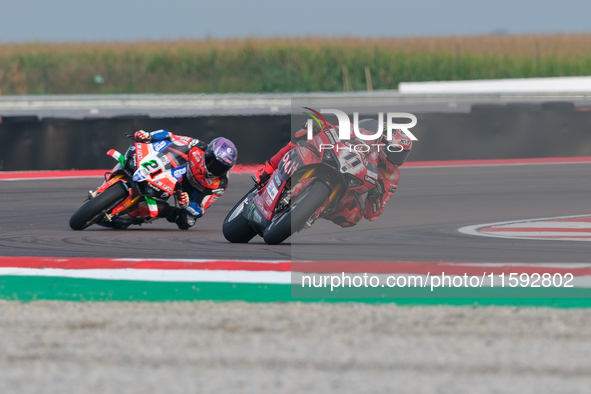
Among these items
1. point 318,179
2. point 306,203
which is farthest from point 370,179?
point 306,203

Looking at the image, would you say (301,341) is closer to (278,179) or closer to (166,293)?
(166,293)

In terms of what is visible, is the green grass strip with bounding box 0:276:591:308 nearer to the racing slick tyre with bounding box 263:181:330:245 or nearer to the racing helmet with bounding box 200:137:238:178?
the racing slick tyre with bounding box 263:181:330:245

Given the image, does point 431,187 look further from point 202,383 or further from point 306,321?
point 202,383

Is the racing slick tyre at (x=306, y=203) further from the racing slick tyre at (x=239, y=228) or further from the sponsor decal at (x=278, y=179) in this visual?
the racing slick tyre at (x=239, y=228)

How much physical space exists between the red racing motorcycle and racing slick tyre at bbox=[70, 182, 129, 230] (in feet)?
7.10

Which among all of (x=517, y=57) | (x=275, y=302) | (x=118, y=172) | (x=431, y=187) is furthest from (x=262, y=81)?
(x=275, y=302)

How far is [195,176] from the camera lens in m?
8.86

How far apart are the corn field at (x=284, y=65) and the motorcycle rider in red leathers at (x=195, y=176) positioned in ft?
69.4

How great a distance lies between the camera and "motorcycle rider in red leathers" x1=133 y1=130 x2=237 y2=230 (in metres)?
8.63

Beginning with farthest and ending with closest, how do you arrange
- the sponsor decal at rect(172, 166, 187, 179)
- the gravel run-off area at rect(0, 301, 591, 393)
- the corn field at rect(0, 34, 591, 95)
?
the corn field at rect(0, 34, 591, 95) → the sponsor decal at rect(172, 166, 187, 179) → the gravel run-off area at rect(0, 301, 591, 393)

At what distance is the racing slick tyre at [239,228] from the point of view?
25.6 feet

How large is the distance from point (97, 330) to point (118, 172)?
4.40 meters

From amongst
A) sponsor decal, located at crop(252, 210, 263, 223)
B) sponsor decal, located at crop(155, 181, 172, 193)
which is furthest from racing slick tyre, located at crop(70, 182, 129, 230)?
sponsor decal, located at crop(252, 210, 263, 223)

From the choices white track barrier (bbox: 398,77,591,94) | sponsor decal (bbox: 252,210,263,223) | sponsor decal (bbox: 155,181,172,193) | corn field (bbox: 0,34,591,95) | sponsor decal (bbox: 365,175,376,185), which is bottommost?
corn field (bbox: 0,34,591,95)
